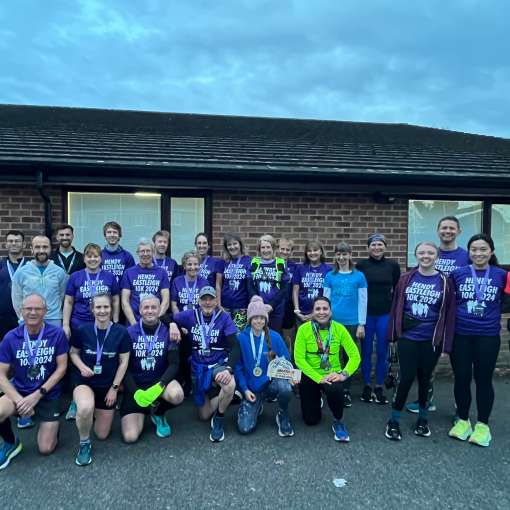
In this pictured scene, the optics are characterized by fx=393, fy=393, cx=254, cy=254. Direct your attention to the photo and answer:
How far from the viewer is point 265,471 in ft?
10.1

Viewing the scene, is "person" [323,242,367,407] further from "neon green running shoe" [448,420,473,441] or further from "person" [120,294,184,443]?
"person" [120,294,184,443]

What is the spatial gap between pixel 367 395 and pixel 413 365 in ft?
3.45

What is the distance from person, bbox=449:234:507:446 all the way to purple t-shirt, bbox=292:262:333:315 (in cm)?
153

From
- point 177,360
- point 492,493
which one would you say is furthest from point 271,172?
point 492,493

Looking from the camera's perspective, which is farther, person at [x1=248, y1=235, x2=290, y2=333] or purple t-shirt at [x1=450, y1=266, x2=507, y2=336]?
person at [x1=248, y1=235, x2=290, y2=333]

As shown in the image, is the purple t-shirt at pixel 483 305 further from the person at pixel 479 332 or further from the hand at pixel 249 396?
the hand at pixel 249 396

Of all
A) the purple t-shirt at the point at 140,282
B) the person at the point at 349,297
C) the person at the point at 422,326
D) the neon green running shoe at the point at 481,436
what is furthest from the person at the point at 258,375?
the neon green running shoe at the point at 481,436

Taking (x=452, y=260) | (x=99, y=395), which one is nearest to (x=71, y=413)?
(x=99, y=395)

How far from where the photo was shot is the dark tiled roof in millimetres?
5363

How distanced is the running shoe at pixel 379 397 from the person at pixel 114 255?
10.6ft

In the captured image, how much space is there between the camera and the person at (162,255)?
15.4 feet

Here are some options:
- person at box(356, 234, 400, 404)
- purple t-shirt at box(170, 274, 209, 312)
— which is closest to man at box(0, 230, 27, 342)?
purple t-shirt at box(170, 274, 209, 312)

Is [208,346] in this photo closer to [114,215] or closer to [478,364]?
[478,364]

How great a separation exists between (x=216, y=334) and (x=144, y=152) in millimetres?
3163
